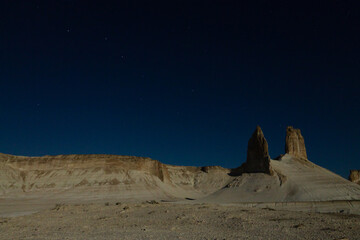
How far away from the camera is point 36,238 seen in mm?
13141

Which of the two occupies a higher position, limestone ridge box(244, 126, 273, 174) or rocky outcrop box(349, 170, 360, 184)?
limestone ridge box(244, 126, 273, 174)

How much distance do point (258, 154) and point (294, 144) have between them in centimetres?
1111

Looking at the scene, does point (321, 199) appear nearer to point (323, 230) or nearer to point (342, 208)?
point (342, 208)

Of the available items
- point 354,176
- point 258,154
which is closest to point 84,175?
point 258,154

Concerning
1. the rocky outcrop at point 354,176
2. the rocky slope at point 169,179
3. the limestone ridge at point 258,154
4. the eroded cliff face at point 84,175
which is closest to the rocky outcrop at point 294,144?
the rocky slope at point 169,179

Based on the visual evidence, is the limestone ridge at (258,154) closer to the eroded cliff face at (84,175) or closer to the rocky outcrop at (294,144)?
the rocky outcrop at (294,144)

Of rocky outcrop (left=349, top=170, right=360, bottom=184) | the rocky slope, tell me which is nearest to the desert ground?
the rocky slope

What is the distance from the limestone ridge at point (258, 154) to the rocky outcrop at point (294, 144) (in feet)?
28.4

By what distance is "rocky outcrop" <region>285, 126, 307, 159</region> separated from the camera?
1992 inches

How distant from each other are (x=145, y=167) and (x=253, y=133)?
1580 inches

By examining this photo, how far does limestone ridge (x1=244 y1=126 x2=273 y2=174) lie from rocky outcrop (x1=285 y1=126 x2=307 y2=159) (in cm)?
866

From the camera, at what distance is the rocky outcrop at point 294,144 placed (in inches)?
1992

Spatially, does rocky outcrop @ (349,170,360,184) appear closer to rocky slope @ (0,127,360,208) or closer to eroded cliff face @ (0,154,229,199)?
rocky slope @ (0,127,360,208)

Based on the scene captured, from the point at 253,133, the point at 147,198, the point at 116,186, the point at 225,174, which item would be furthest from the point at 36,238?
the point at 225,174
